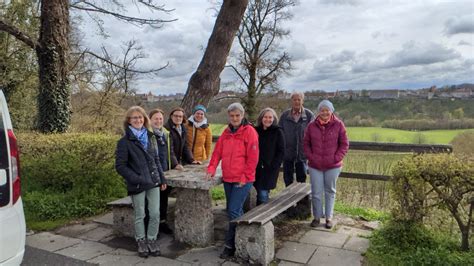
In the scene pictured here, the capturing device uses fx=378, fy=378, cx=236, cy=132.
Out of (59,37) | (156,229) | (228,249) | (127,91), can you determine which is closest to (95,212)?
(156,229)

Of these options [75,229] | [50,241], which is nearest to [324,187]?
[75,229]

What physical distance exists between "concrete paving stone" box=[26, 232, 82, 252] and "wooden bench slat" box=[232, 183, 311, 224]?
2.19 m

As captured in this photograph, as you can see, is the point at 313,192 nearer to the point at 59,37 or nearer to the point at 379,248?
the point at 379,248

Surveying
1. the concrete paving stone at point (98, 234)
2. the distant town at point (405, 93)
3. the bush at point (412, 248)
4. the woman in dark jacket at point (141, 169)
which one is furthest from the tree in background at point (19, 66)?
the bush at point (412, 248)

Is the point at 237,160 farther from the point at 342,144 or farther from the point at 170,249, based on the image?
the point at 342,144

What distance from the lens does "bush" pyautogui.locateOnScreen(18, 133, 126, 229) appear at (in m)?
5.82

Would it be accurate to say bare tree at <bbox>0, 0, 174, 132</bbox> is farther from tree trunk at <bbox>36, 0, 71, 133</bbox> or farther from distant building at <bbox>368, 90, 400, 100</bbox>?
distant building at <bbox>368, 90, 400, 100</bbox>

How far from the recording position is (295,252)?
13.5 ft

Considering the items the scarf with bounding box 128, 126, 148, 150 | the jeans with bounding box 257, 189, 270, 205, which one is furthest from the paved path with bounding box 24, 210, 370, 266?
the scarf with bounding box 128, 126, 148, 150

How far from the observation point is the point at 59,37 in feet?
29.4

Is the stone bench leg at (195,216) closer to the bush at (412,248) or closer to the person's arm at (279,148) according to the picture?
the person's arm at (279,148)

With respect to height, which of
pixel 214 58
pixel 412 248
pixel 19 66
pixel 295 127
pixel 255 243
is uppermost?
pixel 19 66

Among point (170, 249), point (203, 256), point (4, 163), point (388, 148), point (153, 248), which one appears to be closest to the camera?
point (4, 163)

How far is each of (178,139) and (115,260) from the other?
1.77 m
